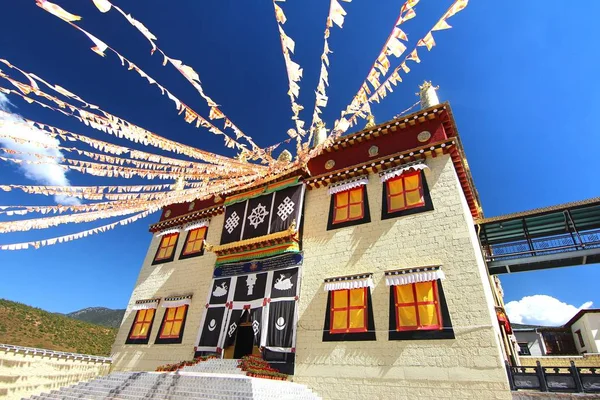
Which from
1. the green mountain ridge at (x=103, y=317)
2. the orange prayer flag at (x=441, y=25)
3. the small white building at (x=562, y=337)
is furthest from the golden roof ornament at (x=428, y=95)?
the green mountain ridge at (x=103, y=317)

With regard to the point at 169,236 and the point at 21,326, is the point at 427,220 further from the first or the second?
the point at 21,326

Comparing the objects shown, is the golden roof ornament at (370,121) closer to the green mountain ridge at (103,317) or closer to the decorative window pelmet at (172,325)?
the decorative window pelmet at (172,325)

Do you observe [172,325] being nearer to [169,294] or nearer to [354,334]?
[169,294]

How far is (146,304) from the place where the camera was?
16078 millimetres

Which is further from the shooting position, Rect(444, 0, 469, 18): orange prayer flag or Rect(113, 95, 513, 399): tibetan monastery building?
Rect(113, 95, 513, 399): tibetan monastery building

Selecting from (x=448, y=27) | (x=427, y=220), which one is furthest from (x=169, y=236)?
(x=448, y=27)

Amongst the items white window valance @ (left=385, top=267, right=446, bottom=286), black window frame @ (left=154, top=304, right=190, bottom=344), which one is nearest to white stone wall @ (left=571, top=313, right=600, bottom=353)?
white window valance @ (left=385, top=267, right=446, bottom=286)

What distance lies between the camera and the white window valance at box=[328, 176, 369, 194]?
12.6 meters

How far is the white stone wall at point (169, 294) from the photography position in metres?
13.9

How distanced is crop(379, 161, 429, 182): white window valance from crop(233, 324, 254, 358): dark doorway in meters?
8.62

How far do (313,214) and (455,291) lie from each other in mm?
6252

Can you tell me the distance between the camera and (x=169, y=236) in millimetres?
18578

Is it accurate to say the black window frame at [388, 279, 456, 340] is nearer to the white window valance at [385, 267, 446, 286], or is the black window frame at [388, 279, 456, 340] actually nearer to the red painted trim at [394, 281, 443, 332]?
the red painted trim at [394, 281, 443, 332]

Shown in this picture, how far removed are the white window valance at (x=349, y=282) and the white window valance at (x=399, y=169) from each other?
389 cm
